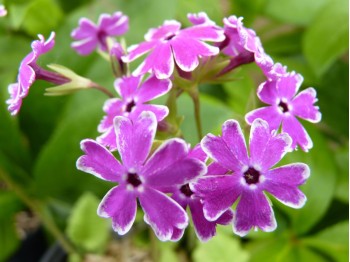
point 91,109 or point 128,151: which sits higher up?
point 128,151

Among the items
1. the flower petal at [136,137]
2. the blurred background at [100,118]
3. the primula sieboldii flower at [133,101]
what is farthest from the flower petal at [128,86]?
the blurred background at [100,118]

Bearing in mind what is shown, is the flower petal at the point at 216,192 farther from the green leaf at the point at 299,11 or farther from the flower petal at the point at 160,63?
the green leaf at the point at 299,11

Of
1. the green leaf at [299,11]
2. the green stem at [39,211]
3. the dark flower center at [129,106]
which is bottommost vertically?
the green stem at [39,211]

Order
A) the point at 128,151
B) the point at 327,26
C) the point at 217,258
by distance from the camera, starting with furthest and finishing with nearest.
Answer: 1. the point at 327,26
2. the point at 217,258
3. the point at 128,151

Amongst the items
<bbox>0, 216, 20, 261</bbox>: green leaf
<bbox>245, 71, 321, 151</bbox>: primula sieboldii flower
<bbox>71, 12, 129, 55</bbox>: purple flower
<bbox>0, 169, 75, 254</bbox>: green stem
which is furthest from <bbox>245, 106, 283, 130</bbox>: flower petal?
<bbox>0, 216, 20, 261</bbox>: green leaf

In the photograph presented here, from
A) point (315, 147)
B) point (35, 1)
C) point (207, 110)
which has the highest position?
point (35, 1)

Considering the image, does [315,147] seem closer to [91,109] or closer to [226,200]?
[91,109]

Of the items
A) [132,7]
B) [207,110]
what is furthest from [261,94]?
[132,7]
